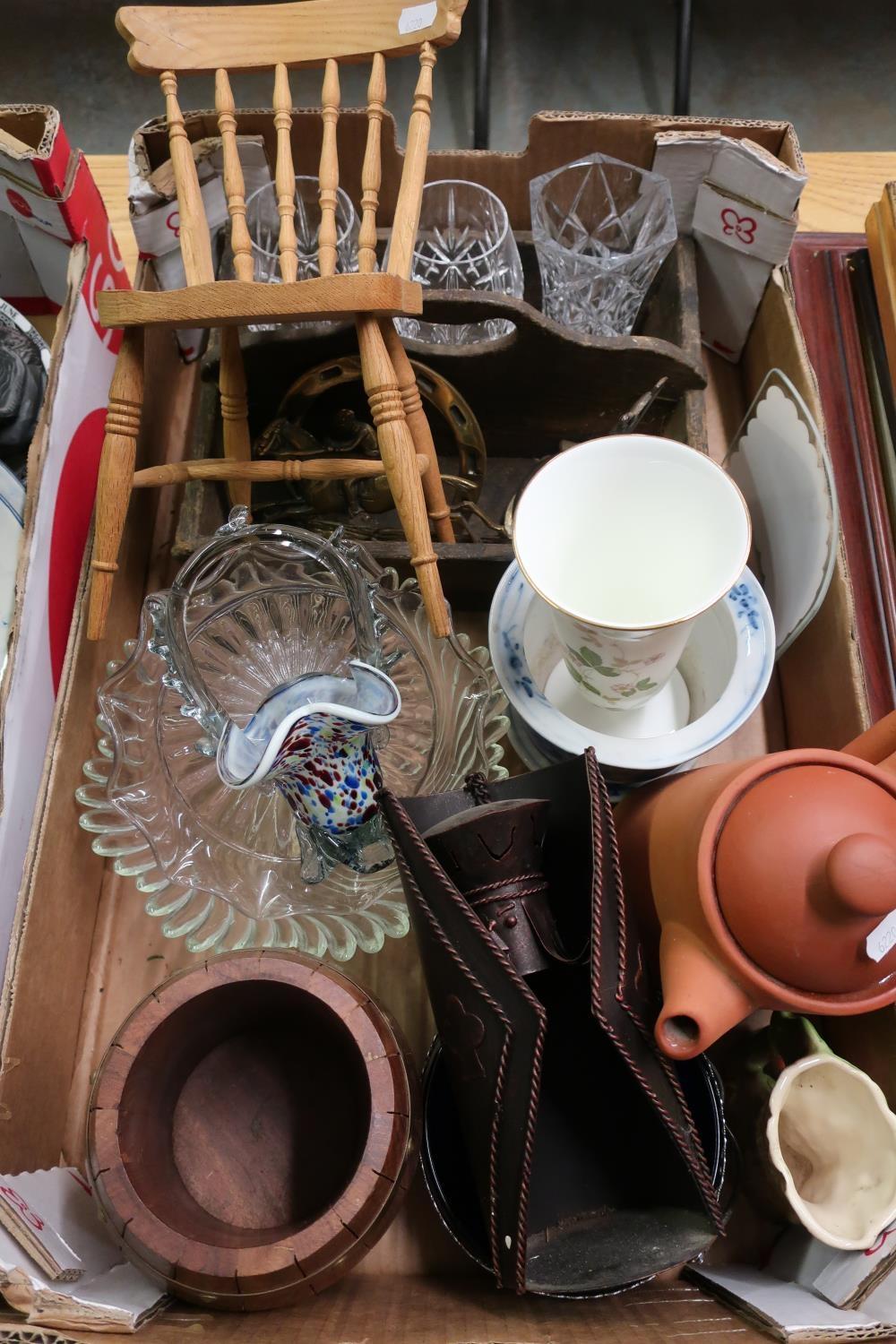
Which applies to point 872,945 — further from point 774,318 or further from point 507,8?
point 507,8

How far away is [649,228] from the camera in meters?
0.72

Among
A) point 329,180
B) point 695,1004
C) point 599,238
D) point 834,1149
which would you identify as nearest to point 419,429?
point 329,180

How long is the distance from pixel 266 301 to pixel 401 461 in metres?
0.11

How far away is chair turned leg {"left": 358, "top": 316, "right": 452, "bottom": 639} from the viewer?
549 millimetres

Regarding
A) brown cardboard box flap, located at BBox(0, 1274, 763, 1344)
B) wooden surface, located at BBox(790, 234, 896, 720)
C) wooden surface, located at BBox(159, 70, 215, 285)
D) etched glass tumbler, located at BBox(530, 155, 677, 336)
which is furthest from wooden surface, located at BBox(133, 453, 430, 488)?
brown cardboard box flap, located at BBox(0, 1274, 763, 1344)

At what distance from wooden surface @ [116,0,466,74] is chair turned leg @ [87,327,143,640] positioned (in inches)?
8.1

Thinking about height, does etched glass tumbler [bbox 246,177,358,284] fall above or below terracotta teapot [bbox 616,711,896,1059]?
above

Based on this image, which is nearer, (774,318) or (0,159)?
(0,159)

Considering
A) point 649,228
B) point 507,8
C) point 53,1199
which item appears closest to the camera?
point 53,1199

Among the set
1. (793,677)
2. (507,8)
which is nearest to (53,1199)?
(793,677)

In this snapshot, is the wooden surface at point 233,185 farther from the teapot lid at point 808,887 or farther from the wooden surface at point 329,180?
the teapot lid at point 808,887

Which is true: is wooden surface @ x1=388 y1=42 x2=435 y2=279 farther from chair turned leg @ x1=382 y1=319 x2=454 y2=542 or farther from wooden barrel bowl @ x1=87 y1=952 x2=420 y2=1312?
wooden barrel bowl @ x1=87 y1=952 x2=420 y2=1312

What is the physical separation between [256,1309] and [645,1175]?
7.7 inches

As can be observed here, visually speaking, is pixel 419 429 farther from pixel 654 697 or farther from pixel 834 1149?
pixel 834 1149
